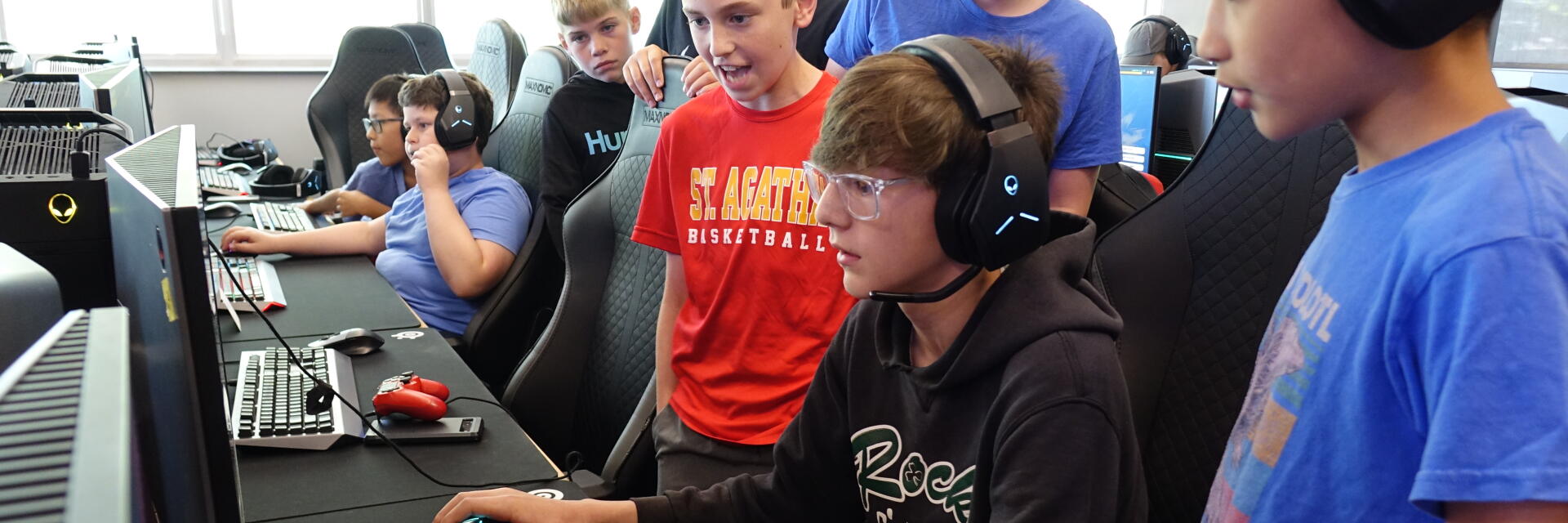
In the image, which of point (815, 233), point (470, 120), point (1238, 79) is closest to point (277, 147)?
point (470, 120)

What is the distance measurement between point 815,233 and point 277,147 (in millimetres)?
5160

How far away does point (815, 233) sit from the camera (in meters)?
1.40

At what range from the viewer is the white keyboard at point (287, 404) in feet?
4.35

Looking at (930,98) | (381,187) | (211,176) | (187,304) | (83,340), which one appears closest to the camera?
(83,340)

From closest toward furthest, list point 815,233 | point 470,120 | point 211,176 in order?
point 815,233 < point 470,120 < point 211,176

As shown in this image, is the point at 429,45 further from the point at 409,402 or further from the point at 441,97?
the point at 409,402

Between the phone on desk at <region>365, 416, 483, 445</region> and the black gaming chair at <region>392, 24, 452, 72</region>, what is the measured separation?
335cm

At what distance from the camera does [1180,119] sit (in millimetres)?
3066

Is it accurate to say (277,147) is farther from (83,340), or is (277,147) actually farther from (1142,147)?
(83,340)

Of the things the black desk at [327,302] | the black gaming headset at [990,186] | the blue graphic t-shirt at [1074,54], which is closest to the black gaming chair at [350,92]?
the black desk at [327,302]

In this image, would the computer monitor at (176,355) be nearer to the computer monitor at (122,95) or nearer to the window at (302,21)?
the computer monitor at (122,95)

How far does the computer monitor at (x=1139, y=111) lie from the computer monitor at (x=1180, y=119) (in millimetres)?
27

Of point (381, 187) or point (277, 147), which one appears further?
point (277, 147)

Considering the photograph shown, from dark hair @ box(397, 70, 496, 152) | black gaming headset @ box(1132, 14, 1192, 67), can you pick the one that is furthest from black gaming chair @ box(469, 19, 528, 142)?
black gaming headset @ box(1132, 14, 1192, 67)
